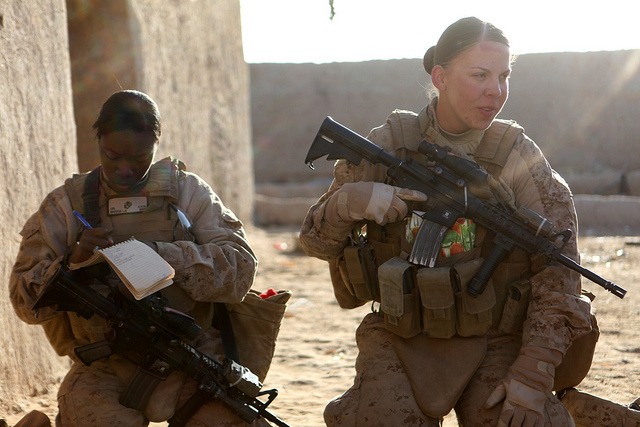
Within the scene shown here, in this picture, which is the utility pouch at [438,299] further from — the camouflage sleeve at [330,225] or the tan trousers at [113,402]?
the tan trousers at [113,402]

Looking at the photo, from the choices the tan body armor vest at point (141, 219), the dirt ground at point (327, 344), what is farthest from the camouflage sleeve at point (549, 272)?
the tan body armor vest at point (141, 219)

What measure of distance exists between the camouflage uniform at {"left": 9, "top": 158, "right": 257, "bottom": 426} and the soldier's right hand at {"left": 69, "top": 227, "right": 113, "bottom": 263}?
8 centimetres

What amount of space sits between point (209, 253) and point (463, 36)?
4.09 ft

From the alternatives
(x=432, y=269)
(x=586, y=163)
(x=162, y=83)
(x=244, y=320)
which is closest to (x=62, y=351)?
(x=244, y=320)

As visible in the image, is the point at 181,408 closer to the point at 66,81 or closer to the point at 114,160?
the point at 114,160

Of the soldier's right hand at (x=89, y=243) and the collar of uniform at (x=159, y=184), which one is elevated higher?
the collar of uniform at (x=159, y=184)

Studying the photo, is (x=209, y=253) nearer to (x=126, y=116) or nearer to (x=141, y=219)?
(x=141, y=219)

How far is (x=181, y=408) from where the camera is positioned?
2.56 meters

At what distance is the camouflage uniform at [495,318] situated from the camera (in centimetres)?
244

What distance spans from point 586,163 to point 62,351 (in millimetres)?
15437

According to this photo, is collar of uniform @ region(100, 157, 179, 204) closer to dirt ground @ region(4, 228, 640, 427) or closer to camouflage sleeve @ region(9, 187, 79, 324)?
camouflage sleeve @ region(9, 187, 79, 324)

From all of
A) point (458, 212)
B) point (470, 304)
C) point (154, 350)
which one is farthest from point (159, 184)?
point (470, 304)

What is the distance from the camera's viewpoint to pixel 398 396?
2.48m

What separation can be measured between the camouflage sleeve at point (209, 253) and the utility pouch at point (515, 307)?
972mm
